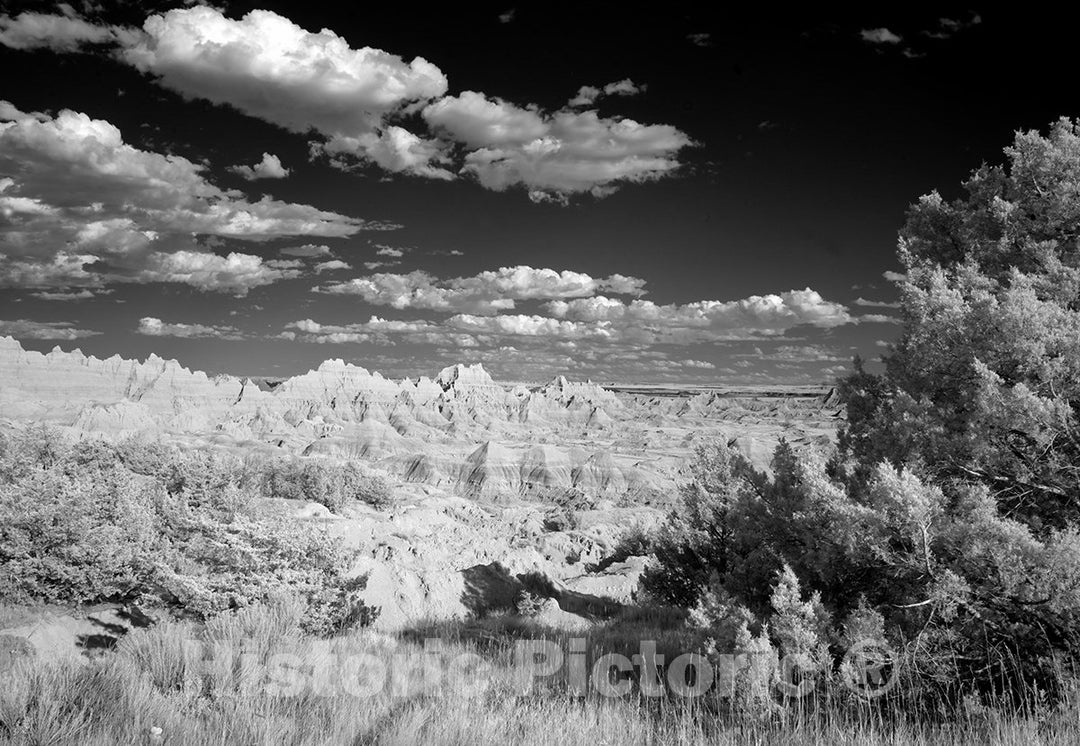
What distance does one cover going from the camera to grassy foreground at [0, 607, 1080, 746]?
4.44 m

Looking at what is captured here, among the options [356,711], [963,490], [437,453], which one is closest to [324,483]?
[356,711]

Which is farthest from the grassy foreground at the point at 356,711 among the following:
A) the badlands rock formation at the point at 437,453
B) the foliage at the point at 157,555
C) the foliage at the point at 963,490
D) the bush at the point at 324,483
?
the bush at the point at 324,483

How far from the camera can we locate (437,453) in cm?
10775

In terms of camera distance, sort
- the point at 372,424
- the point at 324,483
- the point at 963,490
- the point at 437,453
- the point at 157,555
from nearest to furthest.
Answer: the point at 963,490 → the point at 157,555 → the point at 324,483 → the point at 437,453 → the point at 372,424

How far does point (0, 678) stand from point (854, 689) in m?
7.10

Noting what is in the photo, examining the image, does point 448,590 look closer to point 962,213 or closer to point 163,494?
point 163,494

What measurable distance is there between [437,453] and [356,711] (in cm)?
10456

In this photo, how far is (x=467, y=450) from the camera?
11994cm

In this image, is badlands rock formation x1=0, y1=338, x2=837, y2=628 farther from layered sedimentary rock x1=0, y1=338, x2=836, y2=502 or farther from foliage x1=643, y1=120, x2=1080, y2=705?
foliage x1=643, y1=120, x2=1080, y2=705

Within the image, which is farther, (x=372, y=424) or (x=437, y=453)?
(x=372, y=424)

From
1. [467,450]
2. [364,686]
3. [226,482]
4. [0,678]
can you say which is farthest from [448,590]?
[467,450]

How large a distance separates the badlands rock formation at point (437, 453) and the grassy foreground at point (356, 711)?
385 cm

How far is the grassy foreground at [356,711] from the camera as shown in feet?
14.6

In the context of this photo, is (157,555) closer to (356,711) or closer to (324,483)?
(356,711)
